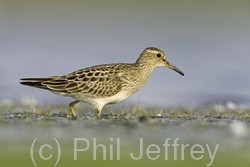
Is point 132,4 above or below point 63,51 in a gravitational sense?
above

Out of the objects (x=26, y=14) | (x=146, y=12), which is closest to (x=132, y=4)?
(x=146, y=12)

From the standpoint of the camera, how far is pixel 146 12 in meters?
33.3

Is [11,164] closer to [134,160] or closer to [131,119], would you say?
[134,160]

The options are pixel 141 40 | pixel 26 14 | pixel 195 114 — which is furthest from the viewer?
pixel 26 14

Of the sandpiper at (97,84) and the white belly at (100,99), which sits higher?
the sandpiper at (97,84)

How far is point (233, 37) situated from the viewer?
97.2 feet

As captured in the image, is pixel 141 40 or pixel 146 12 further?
pixel 146 12

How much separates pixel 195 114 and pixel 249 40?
1384cm

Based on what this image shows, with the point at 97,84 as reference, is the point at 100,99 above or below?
below

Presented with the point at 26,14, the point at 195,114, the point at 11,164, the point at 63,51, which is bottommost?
the point at 11,164

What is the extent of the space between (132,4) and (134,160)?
23.5m

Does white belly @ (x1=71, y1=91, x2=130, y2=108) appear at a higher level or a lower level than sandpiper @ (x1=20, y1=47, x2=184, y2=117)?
lower

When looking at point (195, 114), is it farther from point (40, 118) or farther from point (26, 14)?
point (26, 14)

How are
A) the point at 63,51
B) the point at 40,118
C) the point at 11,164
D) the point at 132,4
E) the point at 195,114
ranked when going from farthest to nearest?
the point at 132,4
the point at 63,51
the point at 195,114
the point at 40,118
the point at 11,164
